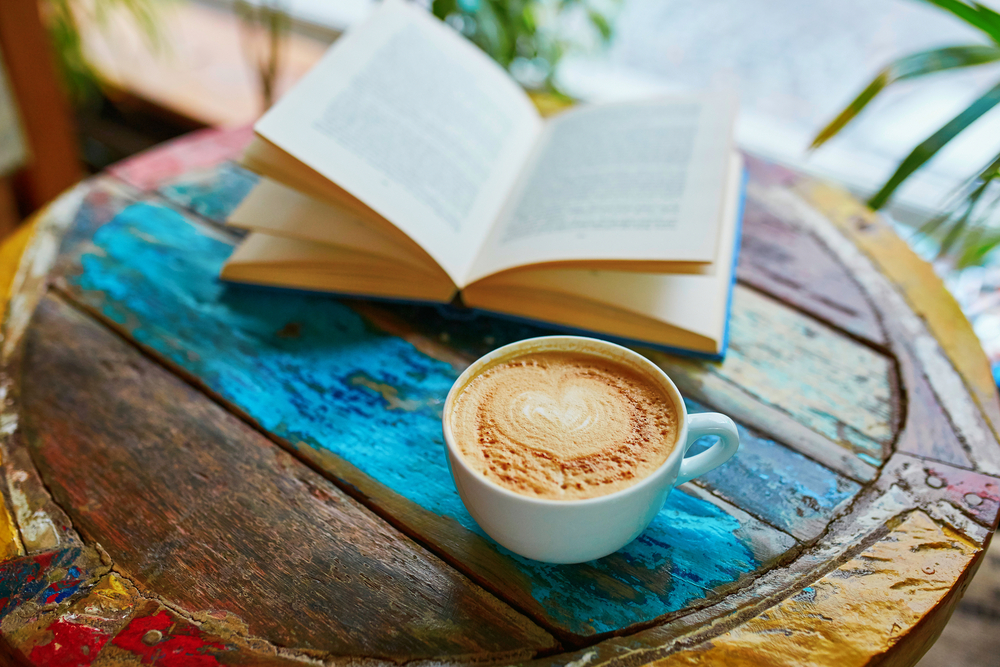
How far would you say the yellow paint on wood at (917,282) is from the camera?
0.67m

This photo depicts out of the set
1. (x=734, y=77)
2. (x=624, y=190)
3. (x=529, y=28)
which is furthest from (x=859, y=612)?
(x=734, y=77)

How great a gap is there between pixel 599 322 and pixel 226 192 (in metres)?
0.60

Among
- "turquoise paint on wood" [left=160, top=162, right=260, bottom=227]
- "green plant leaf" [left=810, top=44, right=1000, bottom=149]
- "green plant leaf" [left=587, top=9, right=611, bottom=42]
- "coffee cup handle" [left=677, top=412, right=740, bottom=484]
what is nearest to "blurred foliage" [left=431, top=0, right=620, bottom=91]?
"green plant leaf" [left=587, top=9, right=611, bottom=42]

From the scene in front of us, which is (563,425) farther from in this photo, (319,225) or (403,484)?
(319,225)

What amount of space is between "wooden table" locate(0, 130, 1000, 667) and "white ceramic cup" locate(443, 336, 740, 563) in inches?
→ 1.8

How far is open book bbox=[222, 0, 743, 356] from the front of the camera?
2.27 feet

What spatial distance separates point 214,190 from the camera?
982mm

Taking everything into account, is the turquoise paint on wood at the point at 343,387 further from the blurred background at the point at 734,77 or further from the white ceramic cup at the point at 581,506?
the blurred background at the point at 734,77

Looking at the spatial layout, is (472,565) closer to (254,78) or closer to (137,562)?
(137,562)

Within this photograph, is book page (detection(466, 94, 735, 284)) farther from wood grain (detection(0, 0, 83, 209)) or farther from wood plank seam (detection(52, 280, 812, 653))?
wood grain (detection(0, 0, 83, 209))

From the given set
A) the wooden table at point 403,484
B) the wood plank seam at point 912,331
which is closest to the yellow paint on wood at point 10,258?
the wooden table at point 403,484

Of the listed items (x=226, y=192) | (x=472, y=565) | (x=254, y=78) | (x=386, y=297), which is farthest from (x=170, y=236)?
(x=254, y=78)

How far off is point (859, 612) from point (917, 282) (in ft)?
1.61

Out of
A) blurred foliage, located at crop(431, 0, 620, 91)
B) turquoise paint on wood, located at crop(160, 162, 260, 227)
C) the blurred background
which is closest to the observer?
turquoise paint on wood, located at crop(160, 162, 260, 227)
